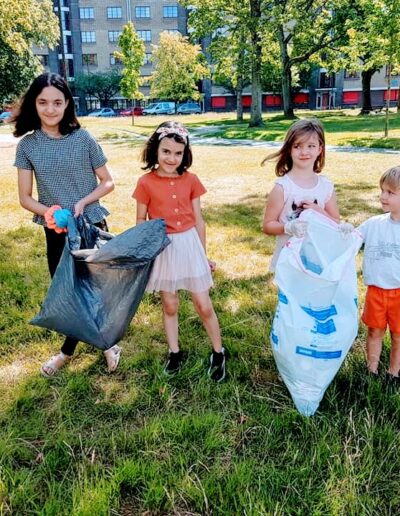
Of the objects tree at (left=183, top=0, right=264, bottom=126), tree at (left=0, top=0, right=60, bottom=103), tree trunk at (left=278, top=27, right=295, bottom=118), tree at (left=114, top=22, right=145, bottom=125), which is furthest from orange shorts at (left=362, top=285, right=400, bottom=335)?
tree at (left=114, top=22, right=145, bottom=125)

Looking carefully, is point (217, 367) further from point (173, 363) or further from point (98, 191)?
point (98, 191)

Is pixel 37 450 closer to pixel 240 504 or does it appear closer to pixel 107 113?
pixel 240 504

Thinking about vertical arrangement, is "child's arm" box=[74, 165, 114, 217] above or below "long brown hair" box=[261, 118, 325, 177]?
below

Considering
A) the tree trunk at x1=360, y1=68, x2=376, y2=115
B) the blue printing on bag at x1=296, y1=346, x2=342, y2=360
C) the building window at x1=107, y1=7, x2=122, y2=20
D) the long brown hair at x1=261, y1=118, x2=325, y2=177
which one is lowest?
the blue printing on bag at x1=296, y1=346, x2=342, y2=360

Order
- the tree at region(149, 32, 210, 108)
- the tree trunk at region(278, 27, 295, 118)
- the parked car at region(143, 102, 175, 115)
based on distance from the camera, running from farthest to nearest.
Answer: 1. the parked car at region(143, 102, 175, 115)
2. the tree at region(149, 32, 210, 108)
3. the tree trunk at region(278, 27, 295, 118)

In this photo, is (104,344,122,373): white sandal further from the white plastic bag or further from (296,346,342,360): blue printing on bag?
(296,346,342,360): blue printing on bag

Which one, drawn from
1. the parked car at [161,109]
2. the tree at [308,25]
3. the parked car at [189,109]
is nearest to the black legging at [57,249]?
the tree at [308,25]

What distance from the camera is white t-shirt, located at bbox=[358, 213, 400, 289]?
2350 millimetres

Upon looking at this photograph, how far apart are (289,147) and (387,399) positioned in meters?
1.40

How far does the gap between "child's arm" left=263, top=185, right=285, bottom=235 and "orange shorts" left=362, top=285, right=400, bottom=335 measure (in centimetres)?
58

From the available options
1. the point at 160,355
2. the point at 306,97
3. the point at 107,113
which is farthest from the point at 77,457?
the point at 306,97

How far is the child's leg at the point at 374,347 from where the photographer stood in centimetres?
255

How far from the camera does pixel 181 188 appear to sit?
2529mm

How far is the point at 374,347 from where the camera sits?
2.59 meters
